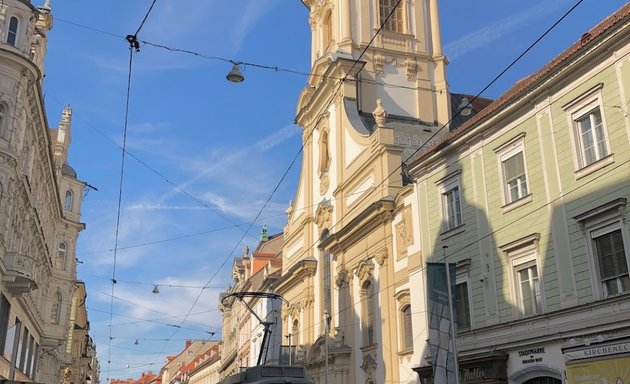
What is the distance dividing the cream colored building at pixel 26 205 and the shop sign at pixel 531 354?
1467cm

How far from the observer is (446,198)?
21672mm

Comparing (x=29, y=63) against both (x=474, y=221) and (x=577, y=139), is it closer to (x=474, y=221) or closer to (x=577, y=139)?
(x=474, y=221)

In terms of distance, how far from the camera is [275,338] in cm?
4591

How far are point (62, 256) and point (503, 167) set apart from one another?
108ft

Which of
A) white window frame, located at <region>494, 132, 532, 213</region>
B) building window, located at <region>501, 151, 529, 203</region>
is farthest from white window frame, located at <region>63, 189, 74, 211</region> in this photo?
building window, located at <region>501, 151, 529, 203</region>

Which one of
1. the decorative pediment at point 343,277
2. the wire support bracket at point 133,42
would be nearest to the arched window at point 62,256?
the decorative pediment at point 343,277

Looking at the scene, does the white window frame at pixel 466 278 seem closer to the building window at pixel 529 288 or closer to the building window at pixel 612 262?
the building window at pixel 529 288

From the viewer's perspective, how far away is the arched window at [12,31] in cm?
2450

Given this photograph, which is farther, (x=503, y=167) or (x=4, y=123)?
(x=4, y=123)

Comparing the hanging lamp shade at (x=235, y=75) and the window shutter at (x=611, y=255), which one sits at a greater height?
the hanging lamp shade at (x=235, y=75)

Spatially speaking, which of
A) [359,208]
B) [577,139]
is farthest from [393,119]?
[577,139]

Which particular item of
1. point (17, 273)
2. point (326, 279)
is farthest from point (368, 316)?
point (17, 273)

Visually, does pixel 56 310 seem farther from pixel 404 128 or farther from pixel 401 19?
pixel 401 19

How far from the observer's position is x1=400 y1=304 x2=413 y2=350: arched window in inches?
968
